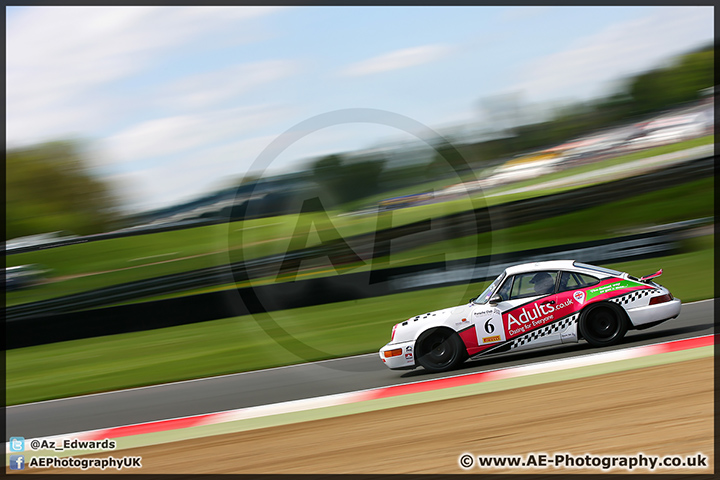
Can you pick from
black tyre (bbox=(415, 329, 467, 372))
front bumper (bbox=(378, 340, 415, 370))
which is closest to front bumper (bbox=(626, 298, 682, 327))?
black tyre (bbox=(415, 329, 467, 372))

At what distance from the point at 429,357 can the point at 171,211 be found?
1309cm

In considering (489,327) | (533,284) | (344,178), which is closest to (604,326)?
(533,284)

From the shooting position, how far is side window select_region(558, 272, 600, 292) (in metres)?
6.71

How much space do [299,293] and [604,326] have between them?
8.97 m

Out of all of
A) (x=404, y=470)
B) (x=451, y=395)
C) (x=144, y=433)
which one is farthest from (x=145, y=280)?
(x=404, y=470)

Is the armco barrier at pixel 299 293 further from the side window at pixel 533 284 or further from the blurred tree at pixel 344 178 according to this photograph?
the side window at pixel 533 284

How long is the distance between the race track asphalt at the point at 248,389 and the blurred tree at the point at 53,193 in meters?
11.4

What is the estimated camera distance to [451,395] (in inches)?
230

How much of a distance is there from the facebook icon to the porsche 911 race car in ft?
12.5

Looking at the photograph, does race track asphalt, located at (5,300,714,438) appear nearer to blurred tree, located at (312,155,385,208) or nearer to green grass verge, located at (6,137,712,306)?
green grass verge, located at (6,137,712,306)

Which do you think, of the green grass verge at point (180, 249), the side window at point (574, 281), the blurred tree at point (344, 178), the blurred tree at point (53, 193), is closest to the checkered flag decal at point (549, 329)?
the side window at point (574, 281)

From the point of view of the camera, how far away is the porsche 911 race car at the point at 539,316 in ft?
21.9

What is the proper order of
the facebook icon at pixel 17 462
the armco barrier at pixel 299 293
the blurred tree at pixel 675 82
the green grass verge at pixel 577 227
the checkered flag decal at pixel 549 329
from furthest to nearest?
the blurred tree at pixel 675 82, the green grass verge at pixel 577 227, the armco barrier at pixel 299 293, the checkered flag decal at pixel 549 329, the facebook icon at pixel 17 462

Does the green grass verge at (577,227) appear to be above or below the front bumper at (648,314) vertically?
above
